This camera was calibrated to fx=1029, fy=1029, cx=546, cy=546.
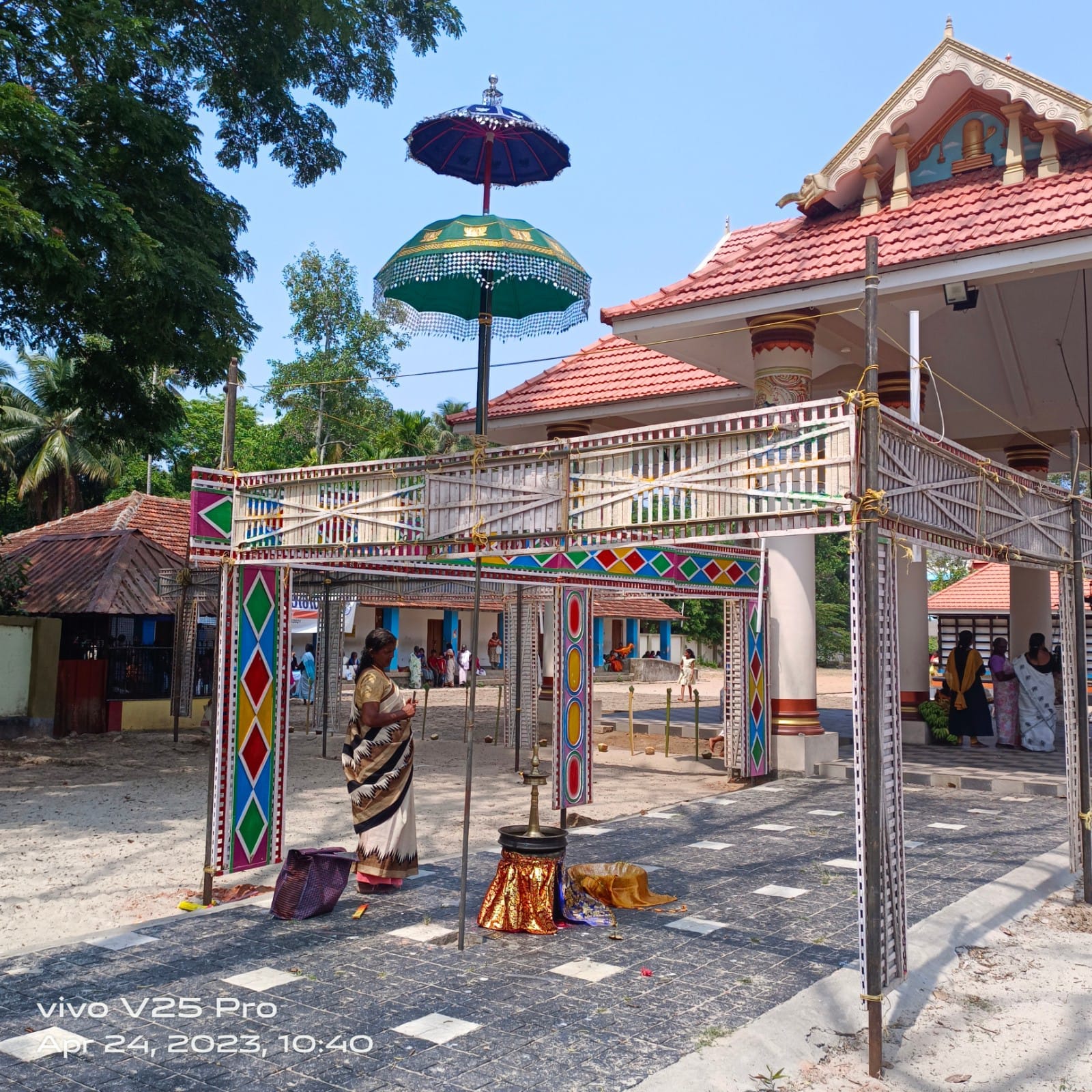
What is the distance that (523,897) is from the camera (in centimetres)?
615

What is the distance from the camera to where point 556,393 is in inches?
615

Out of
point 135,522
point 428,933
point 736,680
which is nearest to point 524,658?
point 736,680

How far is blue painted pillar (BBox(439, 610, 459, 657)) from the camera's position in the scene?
34.9m

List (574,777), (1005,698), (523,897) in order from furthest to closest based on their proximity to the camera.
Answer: (1005,698), (574,777), (523,897)

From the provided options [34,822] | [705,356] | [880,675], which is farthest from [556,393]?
[880,675]

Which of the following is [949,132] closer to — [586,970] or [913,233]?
[913,233]

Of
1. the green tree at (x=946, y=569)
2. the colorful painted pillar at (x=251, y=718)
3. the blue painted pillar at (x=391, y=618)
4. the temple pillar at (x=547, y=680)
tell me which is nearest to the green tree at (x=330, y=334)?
the blue painted pillar at (x=391, y=618)

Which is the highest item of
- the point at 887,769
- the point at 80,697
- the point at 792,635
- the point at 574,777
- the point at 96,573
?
the point at 96,573

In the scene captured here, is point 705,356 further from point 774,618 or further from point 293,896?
point 293,896

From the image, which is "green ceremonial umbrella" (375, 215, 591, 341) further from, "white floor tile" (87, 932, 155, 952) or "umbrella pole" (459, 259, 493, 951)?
"white floor tile" (87, 932, 155, 952)

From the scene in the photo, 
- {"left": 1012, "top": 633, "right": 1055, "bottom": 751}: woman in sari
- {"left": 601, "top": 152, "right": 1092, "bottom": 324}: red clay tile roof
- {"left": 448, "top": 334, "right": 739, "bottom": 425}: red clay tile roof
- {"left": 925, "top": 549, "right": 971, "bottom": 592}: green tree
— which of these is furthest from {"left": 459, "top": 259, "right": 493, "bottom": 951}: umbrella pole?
{"left": 925, "top": 549, "right": 971, "bottom": 592}: green tree

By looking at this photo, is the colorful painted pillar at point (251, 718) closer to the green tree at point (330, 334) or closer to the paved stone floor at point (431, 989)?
the paved stone floor at point (431, 989)

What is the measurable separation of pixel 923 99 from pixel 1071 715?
6418 mm

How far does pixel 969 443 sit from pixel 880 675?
1345 centimetres
